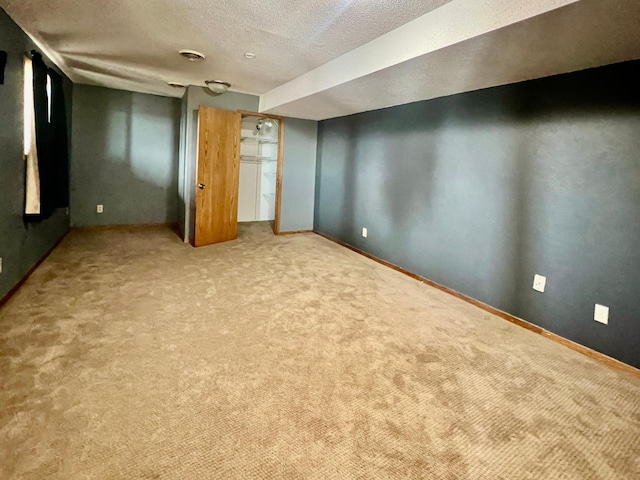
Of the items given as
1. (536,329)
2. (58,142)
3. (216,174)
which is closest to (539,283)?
(536,329)

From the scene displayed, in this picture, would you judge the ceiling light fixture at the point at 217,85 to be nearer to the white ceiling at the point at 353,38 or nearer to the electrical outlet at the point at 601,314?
the white ceiling at the point at 353,38

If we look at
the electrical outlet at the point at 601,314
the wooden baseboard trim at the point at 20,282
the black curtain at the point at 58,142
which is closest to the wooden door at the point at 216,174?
the black curtain at the point at 58,142

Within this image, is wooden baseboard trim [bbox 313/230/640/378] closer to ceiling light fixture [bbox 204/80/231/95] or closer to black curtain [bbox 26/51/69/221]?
ceiling light fixture [bbox 204/80/231/95]

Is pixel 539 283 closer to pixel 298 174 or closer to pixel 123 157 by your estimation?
pixel 298 174

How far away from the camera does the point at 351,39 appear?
9.39ft

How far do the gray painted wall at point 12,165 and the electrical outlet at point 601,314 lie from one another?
4.38 m

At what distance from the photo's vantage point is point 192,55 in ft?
11.4

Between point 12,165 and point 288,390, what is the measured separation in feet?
9.50

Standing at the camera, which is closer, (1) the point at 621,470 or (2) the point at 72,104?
(1) the point at 621,470

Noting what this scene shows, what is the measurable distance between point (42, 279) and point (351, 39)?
3.50m

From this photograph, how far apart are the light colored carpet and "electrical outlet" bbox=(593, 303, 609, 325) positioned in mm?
334

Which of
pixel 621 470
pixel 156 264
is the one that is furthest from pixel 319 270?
pixel 621 470

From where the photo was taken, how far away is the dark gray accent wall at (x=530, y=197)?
239 cm

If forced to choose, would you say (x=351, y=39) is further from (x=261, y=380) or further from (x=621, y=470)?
(x=621, y=470)
